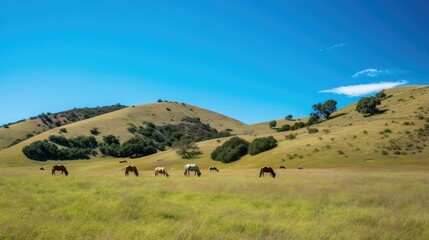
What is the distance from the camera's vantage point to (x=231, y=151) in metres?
93.2

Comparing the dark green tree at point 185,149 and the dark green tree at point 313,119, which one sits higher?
the dark green tree at point 313,119

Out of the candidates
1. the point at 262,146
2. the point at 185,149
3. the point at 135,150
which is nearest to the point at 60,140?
the point at 135,150

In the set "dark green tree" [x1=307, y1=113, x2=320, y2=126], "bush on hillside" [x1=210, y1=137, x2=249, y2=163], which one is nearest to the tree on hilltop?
"dark green tree" [x1=307, y1=113, x2=320, y2=126]

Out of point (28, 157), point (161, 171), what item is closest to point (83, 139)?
point (28, 157)

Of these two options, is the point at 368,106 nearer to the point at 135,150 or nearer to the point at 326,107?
the point at 326,107

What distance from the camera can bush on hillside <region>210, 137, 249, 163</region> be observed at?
301 feet

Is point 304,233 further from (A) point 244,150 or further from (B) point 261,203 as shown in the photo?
(A) point 244,150

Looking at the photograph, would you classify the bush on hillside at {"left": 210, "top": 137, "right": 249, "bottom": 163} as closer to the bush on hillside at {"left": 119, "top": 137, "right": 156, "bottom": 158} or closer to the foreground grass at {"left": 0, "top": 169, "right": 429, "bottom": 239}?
the bush on hillside at {"left": 119, "top": 137, "right": 156, "bottom": 158}

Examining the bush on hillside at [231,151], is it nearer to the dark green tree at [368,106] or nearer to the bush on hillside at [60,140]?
the dark green tree at [368,106]

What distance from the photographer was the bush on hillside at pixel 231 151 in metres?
91.9

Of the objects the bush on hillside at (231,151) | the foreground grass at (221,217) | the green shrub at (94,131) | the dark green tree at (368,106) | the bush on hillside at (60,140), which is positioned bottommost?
the foreground grass at (221,217)

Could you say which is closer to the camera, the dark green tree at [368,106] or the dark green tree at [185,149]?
the dark green tree at [185,149]

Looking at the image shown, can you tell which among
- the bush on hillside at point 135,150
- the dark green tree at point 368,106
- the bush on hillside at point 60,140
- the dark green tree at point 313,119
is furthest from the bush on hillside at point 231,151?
the bush on hillside at point 60,140

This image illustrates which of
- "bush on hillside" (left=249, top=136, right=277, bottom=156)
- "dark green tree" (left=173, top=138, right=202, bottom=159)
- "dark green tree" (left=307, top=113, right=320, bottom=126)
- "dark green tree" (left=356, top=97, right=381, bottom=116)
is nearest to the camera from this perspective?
"bush on hillside" (left=249, top=136, right=277, bottom=156)
